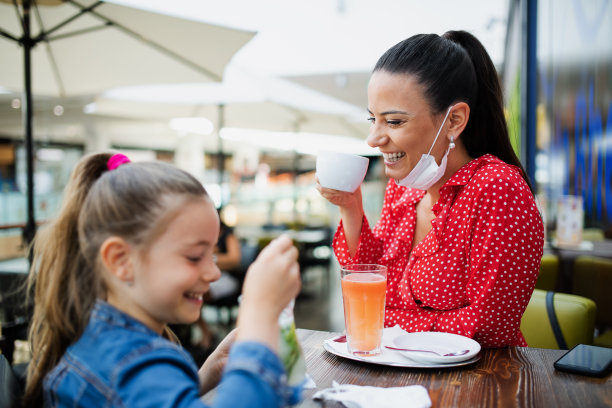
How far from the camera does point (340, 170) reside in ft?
4.14

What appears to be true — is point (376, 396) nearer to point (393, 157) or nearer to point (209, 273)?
point (209, 273)

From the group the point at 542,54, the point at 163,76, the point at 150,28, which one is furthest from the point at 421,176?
the point at 542,54

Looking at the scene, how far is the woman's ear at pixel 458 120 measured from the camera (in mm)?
1324

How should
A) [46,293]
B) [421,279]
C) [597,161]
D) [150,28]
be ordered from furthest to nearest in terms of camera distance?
1. [150,28]
2. [597,161]
3. [421,279]
4. [46,293]

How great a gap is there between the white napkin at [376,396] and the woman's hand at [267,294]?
0.23 m

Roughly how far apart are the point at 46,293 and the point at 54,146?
938cm

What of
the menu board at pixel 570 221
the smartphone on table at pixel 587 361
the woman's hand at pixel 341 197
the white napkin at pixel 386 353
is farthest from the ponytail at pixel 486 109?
the menu board at pixel 570 221

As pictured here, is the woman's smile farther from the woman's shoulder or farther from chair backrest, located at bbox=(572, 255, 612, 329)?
chair backrest, located at bbox=(572, 255, 612, 329)

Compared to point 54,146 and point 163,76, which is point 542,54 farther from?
point 54,146

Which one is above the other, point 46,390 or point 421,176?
point 421,176

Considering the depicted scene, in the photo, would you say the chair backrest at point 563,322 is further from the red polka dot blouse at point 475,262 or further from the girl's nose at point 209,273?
the girl's nose at point 209,273

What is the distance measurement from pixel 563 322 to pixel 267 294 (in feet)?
4.04

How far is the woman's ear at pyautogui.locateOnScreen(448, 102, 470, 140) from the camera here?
4.34 ft

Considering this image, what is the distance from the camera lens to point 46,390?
77 centimetres
